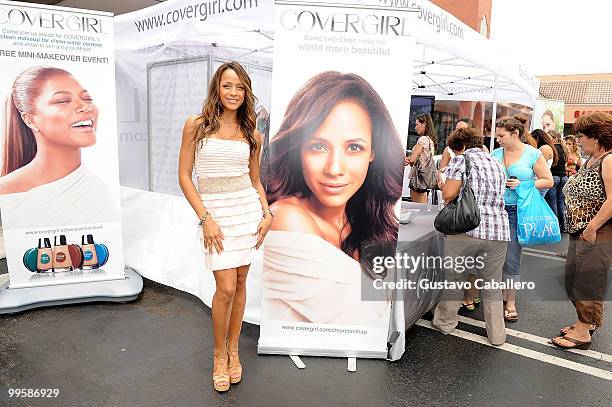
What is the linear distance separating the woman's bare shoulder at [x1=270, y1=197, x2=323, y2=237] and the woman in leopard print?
1.77 metres

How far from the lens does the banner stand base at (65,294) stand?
131 inches

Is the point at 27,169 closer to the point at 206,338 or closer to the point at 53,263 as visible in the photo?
the point at 53,263

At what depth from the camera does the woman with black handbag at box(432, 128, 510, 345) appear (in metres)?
2.93

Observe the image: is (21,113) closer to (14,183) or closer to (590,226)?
(14,183)

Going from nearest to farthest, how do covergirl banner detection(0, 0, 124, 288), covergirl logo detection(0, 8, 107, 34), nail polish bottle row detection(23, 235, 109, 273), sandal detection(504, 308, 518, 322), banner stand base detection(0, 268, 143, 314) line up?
covergirl logo detection(0, 8, 107, 34), covergirl banner detection(0, 0, 124, 288), banner stand base detection(0, 268, 143, 314), nail polish bottle row detection(23, 235, 109, 273), sandal detection(504, 308, 518, 322)

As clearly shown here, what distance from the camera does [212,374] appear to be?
2.61 m

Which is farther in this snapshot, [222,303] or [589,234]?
[589,234]

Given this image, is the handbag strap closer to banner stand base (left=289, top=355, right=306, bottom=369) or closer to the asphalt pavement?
the asphalt pavement

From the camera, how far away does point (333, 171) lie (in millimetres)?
2607

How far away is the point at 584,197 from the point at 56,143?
3764 millimetres

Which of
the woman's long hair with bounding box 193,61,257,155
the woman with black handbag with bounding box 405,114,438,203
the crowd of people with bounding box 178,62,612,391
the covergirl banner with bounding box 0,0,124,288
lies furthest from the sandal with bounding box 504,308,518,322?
the covergirl banner with bounding box 0,0,124,288

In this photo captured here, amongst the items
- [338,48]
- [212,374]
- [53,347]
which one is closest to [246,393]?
[212,374]

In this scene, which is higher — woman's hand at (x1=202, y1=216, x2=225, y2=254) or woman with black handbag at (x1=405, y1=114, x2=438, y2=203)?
woman with black handbag at (x1=405, y1=114, x2=438, y2=203)

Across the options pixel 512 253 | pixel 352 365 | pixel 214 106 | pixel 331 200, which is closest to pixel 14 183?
pixel 214 106
